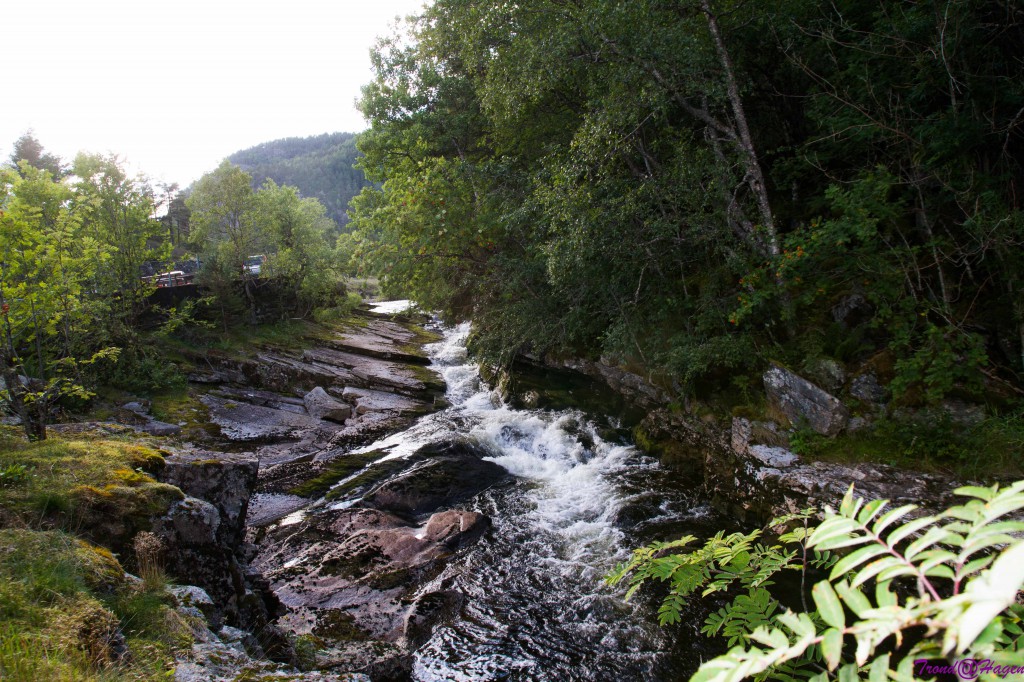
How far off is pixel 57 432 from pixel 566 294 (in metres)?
11.2

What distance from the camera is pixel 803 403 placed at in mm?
8453

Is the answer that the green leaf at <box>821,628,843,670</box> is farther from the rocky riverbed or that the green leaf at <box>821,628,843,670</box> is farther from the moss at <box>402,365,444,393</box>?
the moss at <box>402,365,444,393</box>

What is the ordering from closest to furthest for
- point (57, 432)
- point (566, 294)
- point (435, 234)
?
point (57, 432) < point (566, 294) < point (435, 234)

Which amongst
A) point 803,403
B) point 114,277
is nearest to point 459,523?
point 803,403

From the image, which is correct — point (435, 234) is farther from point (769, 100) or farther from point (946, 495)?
point (946, 495)

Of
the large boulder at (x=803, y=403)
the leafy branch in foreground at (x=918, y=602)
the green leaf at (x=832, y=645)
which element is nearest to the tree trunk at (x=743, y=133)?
the large boulder at (x=803, y=403)

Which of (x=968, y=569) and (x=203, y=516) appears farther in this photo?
(x=203, y=516)

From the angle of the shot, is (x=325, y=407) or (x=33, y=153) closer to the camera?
(x=325, y=407)

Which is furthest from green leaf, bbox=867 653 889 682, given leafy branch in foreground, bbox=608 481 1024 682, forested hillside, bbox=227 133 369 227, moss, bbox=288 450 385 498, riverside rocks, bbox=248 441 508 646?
forested hillside, bbox=227 133 369 227

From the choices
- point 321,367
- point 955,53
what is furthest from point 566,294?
point 321,367

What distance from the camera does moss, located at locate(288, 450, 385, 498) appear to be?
36.8 feet

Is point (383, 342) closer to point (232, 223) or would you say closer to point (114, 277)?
point (232, 223)

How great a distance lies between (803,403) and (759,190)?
155 inches

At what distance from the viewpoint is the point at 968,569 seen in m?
1.03
